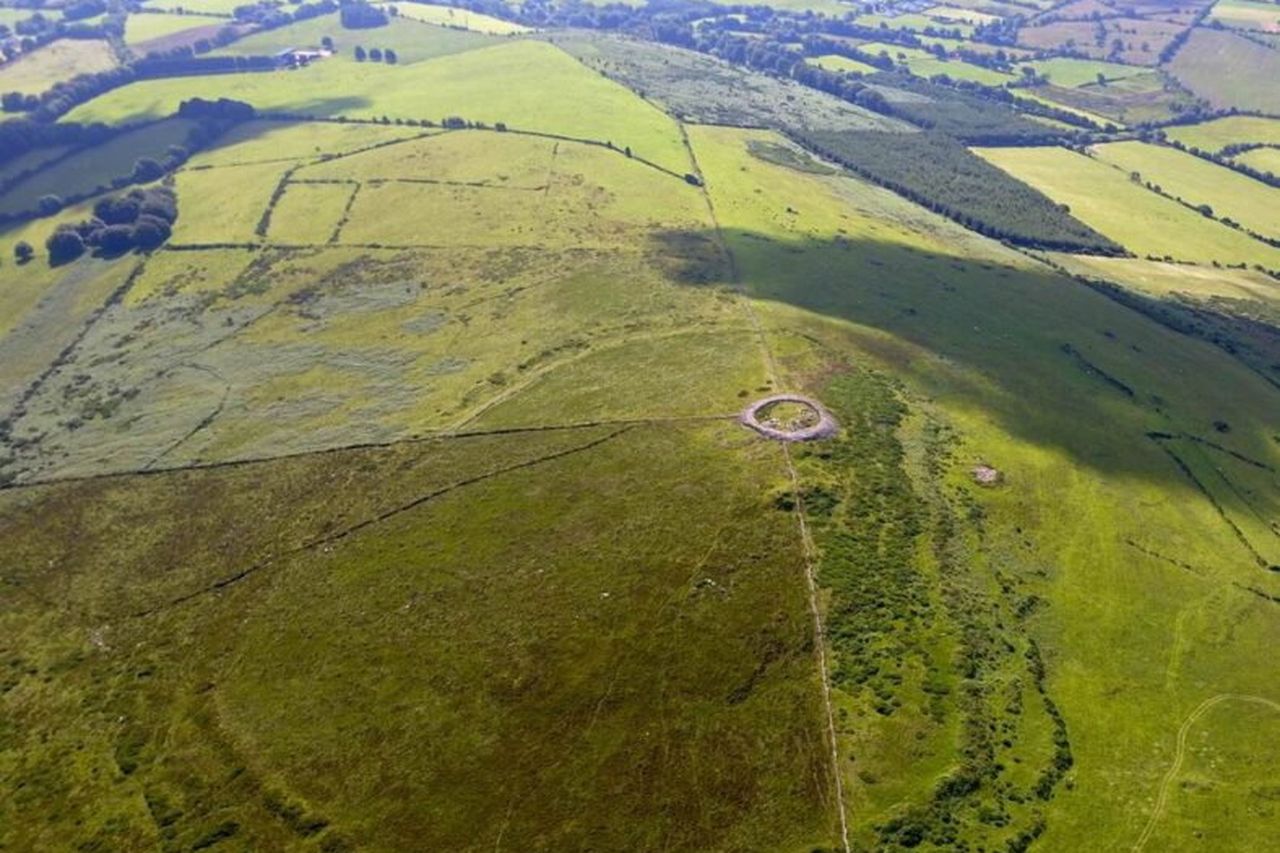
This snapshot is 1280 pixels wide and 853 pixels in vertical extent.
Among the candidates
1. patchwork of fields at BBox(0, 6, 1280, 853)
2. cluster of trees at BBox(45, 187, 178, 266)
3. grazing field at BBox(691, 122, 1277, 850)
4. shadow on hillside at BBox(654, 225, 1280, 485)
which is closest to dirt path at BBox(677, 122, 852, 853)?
patchwork of fields at BBox(0, 6, 1280, 853)

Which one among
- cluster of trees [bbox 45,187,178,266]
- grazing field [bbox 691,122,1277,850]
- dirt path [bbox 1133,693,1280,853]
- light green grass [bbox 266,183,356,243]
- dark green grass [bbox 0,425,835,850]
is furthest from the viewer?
light green grass [bbox 266,183,356,243]

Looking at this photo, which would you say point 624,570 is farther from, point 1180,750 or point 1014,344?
point 1014,344

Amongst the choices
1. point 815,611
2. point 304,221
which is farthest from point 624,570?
point 304,221

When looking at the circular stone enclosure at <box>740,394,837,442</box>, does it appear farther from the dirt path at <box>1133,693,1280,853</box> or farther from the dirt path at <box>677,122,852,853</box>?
the dirt path at <box>1133,693,1280,853</box>

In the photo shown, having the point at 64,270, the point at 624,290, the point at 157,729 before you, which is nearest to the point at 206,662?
the point at 157,729

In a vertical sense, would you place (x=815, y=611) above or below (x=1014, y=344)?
above

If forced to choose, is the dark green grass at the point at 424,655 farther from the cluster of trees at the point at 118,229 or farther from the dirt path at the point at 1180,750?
the cluster of trees at the point at 118,229

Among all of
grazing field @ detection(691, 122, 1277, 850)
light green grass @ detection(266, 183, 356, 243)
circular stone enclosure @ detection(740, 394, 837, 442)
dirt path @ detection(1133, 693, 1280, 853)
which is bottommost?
dirt path @ detection(1133, 693, 1280, 853)
